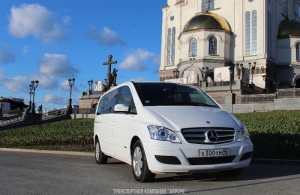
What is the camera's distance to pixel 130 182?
246 inches

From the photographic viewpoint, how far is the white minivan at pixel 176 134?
5.75 meters

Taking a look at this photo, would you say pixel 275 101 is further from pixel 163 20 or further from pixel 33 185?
pixel 163 20

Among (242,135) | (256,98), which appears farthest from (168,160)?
(256,98)

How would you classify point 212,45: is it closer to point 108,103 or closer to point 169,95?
point 108,103

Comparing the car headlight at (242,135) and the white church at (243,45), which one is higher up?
the white church at (243,45)

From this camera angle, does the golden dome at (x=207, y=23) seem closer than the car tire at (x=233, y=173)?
No

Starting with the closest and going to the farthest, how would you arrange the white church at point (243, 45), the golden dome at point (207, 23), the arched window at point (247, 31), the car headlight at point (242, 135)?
the car headlight at point (242, 135)
the white church at point (243, 45)
the golden dome at point (207, 23)
the arched window at point (247, 31)

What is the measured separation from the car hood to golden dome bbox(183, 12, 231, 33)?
4530 centimetres

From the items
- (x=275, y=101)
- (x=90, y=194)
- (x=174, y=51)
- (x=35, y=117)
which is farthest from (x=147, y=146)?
(x=174, y=51)

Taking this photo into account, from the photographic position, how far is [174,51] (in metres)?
58.4

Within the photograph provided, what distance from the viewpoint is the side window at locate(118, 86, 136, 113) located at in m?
6.95

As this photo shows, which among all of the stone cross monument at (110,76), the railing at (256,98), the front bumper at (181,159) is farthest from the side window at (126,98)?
the stone cross monument at (110,76)

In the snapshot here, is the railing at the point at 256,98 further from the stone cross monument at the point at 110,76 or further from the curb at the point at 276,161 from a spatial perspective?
the curb at the point at 276,161

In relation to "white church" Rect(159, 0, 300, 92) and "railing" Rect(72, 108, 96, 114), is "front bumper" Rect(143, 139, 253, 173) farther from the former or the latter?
"white church" Rect(159, 0, 300, 92)
